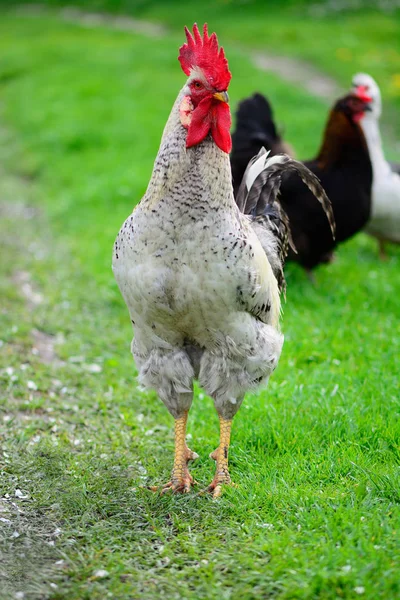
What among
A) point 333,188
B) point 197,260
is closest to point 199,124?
point 197,260

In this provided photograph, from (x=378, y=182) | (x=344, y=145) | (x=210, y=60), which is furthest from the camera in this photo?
(x=378, y=182)

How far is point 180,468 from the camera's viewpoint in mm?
3914

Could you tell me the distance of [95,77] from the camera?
16.5 metres

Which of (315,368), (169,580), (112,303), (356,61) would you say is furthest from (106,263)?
(356,61)

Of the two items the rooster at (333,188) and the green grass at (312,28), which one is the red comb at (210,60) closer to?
the rooster at (333,188)

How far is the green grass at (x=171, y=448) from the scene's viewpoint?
3104 mm

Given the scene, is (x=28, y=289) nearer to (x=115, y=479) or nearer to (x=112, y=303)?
(x=112, y=303)

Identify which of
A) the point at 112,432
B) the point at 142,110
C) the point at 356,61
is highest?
the point at 356,61

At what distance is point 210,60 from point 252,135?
12.4ft

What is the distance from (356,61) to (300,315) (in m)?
12.7

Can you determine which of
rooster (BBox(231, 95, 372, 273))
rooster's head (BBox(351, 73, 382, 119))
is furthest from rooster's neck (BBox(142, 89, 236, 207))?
rooster's head (BBox(351, 73, 382, 119))

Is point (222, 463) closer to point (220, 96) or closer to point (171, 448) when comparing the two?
point (171, 448)

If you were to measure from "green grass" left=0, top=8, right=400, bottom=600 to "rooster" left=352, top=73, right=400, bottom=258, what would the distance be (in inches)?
15.5

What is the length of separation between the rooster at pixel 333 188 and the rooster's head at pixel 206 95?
312 cm
